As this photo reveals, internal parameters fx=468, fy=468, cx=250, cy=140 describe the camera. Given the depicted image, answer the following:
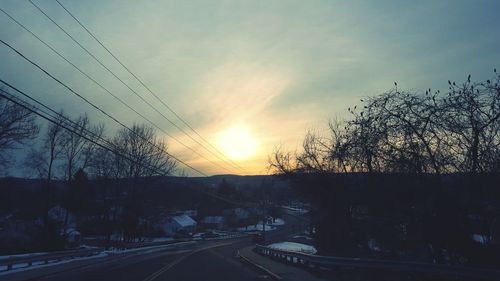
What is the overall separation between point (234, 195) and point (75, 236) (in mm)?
69119

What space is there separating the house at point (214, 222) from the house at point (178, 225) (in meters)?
18.5

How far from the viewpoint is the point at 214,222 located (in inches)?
5861

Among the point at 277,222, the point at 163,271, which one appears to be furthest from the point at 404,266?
the point at 277,222

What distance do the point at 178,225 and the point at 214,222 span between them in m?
32.2

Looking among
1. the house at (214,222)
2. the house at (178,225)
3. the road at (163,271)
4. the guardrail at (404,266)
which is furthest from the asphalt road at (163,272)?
the house at (214,222)

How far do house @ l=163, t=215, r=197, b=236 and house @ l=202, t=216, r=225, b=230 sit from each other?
1850 cm

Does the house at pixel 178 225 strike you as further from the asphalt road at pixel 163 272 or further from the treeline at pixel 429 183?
the treeline at pixel 429 183

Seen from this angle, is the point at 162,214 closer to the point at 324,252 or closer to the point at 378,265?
the point at 324,252

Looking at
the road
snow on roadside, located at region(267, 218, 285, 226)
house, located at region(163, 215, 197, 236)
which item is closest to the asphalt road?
the road

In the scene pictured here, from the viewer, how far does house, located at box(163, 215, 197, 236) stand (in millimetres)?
113494

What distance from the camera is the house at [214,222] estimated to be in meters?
148

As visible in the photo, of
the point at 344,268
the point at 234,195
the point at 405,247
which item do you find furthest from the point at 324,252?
the point at 234,195

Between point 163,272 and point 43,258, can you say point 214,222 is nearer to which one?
point 43,258

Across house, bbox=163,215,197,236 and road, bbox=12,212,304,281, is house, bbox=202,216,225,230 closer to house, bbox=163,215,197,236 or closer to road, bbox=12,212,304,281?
house, bbox=163,215,197,236
